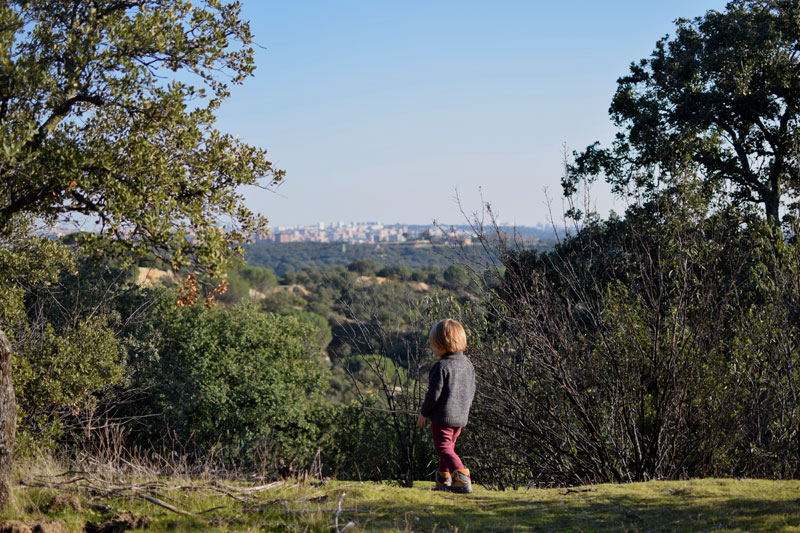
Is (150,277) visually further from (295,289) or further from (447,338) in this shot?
(295,289)

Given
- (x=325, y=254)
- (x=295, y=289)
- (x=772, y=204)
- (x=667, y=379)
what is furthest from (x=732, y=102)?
(x=325, y=254)

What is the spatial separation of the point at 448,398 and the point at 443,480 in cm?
80

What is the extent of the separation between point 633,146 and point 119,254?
1438cm

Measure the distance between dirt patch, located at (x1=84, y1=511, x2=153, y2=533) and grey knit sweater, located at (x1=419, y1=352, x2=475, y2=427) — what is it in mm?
2380

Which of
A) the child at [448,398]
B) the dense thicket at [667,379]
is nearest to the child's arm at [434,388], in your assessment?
the child at [448,398]

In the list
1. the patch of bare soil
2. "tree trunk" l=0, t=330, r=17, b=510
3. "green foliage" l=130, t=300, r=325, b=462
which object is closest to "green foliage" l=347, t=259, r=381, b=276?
the patch of bare soil

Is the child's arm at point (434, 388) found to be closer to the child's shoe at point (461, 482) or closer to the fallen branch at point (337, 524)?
the child's shoe at point (461, 482)

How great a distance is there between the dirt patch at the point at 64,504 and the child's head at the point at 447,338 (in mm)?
3118

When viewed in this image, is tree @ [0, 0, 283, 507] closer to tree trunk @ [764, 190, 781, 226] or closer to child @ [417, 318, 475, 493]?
child @ [417, 318, 475, 493]

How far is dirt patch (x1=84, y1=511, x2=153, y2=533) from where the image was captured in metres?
4.76

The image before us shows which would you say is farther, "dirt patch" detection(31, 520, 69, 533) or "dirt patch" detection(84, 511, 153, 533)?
"dirt patch" detection(84, 511, 153, 533)

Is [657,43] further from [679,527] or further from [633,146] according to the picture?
[679,527]

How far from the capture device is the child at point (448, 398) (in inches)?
231

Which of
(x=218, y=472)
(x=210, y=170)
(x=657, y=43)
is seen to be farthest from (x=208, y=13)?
(x=657, y=43)
